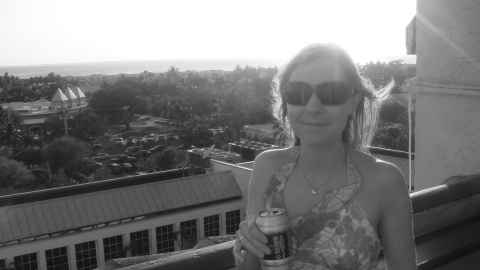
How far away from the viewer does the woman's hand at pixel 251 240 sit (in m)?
1.69

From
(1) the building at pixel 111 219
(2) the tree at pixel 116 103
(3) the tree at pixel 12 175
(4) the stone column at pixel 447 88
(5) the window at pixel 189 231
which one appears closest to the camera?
(4) the stone column at pixel 447 88

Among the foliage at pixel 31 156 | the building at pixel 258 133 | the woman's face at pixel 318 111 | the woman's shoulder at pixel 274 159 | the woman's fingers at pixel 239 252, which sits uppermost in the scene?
the woman's face at pixel 318 111

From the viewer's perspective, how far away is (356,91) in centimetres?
188

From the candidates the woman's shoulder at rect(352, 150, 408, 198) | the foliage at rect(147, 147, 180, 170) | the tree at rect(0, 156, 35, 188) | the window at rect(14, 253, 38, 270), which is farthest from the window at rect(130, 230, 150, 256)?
the tree at rect(0, 156, 35, 188)

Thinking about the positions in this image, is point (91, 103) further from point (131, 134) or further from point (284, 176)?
point (284, 176)

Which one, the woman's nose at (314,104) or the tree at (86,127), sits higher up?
the woman's nose at (314,104)

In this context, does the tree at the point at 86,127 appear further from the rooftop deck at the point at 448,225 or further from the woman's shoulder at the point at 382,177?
the woman's shoulder at the point at 382,177

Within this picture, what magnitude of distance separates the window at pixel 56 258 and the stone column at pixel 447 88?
521 inches

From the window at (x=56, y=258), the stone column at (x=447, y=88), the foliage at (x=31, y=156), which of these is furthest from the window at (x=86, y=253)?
the foliage at (x=31, y=156)

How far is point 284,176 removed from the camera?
1870 millimetres

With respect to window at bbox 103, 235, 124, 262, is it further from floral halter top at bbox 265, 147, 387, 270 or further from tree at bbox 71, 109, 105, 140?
tree at bbox 71, 109, 105, 140

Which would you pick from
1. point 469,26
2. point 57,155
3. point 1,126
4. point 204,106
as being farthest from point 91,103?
point 469,26

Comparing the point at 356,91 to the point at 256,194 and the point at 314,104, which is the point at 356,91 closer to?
the point at 314,104

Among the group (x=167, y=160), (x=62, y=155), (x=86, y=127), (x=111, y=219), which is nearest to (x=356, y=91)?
(x=111, y=219)
